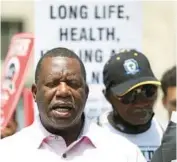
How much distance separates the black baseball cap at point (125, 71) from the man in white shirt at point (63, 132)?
65 centimetres

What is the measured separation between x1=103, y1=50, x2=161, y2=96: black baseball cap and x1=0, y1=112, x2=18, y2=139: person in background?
0.62 m

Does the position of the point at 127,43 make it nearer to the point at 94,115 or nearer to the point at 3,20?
the point at 94,115

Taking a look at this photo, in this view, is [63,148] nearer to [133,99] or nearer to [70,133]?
[70,133]

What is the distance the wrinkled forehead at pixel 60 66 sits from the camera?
318 centimetres

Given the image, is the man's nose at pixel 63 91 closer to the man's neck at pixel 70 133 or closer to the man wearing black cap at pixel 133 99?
the man's neck at pixel 70 133

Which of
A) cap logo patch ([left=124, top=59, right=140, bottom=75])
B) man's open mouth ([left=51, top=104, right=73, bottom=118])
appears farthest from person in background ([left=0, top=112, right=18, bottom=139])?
man's open mouth ([left=51, top=104, right=73, bottom=118])

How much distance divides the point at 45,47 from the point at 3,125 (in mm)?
547

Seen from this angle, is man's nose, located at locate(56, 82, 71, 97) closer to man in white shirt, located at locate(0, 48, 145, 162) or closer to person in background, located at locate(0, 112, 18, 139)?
man in white shirt, located at locate(0, 48, 145, 162)

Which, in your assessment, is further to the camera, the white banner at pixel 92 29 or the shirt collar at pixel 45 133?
the white banner at pixel 92 29

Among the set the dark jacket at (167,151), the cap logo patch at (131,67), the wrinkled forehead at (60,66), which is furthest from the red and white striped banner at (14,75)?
the dark jacket at (167,151)

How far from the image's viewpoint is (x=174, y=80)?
4.41 meters

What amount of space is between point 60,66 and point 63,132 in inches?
12.0

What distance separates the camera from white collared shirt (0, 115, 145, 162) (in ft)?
10.1

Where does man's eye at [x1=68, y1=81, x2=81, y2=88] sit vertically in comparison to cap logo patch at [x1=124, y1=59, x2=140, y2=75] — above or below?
above
